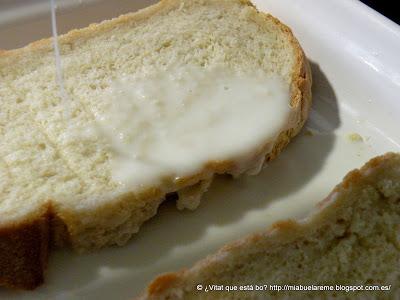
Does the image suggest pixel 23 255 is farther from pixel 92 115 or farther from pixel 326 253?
pixel 326 253

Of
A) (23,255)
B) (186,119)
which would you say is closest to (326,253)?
(186,119)

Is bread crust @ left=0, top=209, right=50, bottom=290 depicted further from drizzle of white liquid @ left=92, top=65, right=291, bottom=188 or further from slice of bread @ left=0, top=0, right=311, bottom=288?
drizzle of white liquid @ left=92, top=65, right=291, bottom=188

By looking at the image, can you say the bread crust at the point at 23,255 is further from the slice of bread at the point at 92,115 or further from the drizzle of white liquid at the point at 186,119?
the drizzle of white liquid at the point at 186,119

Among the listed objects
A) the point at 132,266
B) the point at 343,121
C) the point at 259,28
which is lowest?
the point at 132,266

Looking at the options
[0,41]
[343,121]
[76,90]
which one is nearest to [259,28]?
[343,121]

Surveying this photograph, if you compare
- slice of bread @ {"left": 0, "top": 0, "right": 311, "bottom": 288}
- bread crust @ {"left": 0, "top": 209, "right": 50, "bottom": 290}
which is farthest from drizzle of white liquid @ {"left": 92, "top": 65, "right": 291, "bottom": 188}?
bread crust @ {"left": 0, "top": 209, "right": 50, "bottom": 290}

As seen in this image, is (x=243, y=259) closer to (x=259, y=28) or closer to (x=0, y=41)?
(x=259, y=28)
